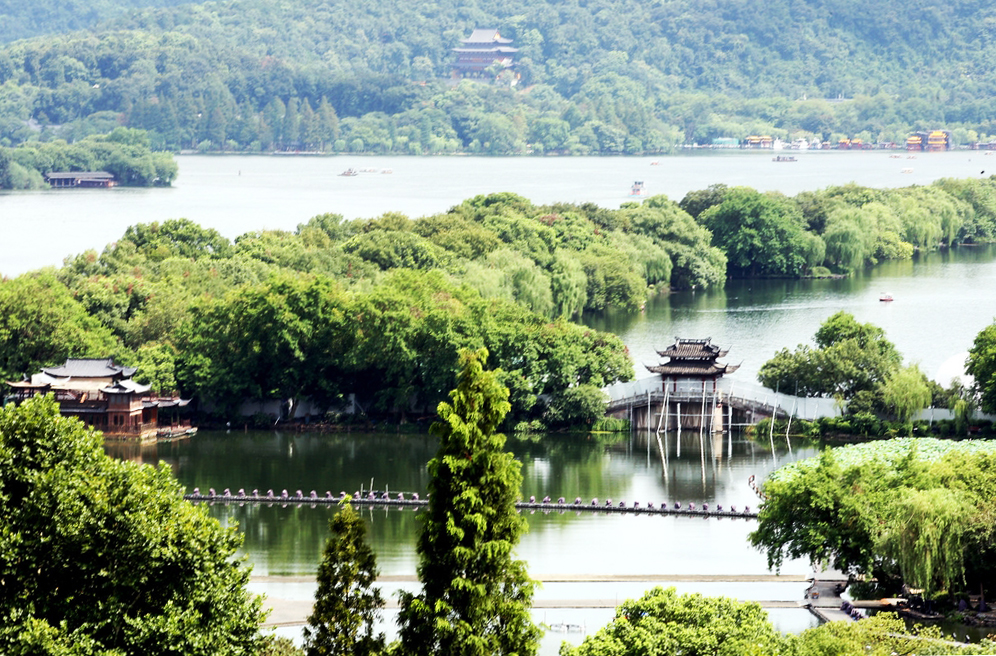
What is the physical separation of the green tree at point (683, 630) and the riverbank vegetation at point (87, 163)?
411ft

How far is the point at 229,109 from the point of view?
19512 centimetres

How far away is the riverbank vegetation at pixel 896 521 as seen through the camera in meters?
32.4

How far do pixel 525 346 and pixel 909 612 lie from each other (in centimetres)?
2177

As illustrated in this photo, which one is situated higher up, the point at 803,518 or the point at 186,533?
the point at 186,533

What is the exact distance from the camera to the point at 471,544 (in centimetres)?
2344

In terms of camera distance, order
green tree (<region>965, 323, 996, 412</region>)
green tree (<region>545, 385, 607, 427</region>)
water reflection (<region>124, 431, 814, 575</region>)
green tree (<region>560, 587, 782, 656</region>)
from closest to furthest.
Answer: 1. green tree (<region>560, 587, 782, 656</region>)
2. water reflection (<region>124, 431, 814, 575</region>)
3. green tree (<region>965, 323, 996, 412</region>)
4. green tree (<region>545, 385, 607, 427</region>)

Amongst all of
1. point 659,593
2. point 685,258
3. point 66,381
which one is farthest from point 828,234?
point 659,593

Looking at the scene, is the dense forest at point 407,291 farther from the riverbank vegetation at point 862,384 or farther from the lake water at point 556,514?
the riverbank vegetation at point 862,384

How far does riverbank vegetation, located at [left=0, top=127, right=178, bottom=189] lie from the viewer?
14495 centimetres

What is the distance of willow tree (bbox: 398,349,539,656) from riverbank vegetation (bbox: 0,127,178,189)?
126432 millimetres

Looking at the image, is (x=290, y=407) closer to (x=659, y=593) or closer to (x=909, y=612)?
(x=909, y=612)

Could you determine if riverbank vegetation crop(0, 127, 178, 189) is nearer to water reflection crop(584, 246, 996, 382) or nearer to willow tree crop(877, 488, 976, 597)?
water reflection crop(584, 246, 996, 382)

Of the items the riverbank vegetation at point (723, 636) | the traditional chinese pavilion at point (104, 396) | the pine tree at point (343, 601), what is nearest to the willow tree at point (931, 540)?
the riverbank vegetation at point (723, 636)

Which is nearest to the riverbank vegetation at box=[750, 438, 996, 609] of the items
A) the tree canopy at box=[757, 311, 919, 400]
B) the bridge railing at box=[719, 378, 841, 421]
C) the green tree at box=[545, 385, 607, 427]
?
the bridge railing at box=[719, 378, 841, 421]
